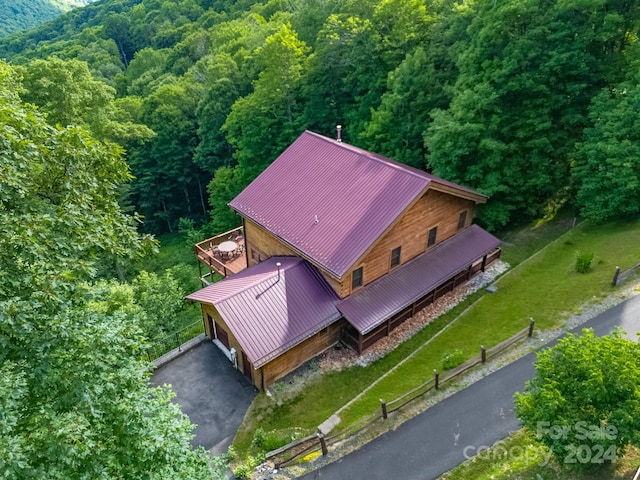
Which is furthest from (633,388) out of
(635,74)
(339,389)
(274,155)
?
(274,155)

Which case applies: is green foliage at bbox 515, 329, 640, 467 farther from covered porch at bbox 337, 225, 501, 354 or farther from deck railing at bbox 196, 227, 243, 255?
deck railing at bbox 196, 227, 243, 255

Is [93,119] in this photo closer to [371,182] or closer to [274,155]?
[274,155]

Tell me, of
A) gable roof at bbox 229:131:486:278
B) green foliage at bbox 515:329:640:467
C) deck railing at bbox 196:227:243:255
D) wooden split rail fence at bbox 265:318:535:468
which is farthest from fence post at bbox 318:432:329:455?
deck railing at bbox 196:227:243:255

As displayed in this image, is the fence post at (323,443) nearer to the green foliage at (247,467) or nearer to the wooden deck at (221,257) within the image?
the green foliage at (247,467)

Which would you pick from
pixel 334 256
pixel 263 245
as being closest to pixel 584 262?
pixel 334 256

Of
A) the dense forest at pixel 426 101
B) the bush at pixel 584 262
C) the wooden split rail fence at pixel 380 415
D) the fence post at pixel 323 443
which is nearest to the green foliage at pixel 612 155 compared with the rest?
the dense forest at pixel 426 101

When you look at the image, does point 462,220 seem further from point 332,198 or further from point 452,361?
point 452,361
